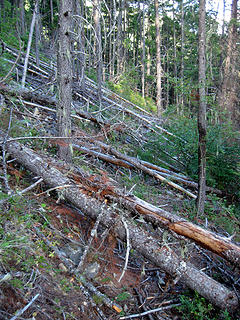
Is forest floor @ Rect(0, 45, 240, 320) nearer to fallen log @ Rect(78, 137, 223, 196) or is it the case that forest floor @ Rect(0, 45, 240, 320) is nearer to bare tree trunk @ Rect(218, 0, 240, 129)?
fallen log @ Rect(78, 137, 223, 196)

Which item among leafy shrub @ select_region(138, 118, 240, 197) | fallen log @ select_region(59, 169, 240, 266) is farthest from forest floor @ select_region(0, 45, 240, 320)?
leafy shrub @ select_region(138, 118, 240, 197)

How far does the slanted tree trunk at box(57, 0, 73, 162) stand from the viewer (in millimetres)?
3952

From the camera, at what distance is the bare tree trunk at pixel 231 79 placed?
34.7 feet

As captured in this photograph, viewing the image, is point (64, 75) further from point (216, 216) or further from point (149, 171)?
point (216, 216)

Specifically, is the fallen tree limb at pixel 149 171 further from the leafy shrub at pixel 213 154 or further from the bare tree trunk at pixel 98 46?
the bare tree trunk at pixel 98 46

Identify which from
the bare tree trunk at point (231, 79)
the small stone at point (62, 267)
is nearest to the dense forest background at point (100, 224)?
the small stone at point (62, 267)

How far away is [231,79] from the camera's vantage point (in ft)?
36.1

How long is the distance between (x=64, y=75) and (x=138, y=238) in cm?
281

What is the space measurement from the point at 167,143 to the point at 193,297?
5.21m

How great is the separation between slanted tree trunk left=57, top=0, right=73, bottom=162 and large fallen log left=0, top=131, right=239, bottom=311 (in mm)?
588

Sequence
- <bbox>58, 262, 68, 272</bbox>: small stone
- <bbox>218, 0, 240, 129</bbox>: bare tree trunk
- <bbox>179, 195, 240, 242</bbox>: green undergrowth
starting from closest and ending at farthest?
<bbox>58, 262, 68, 272</bbox>: small stone
<bbox>179, 195, 240, 242</bbox>: green undergrowth
<bbox>218, 0, 240, 129</bbox>: bare tree trunk

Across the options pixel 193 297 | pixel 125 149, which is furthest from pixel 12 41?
pixel 193 297

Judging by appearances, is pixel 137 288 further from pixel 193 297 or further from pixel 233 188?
pixel 233 188

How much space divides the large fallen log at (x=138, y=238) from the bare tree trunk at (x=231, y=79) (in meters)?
8.65
